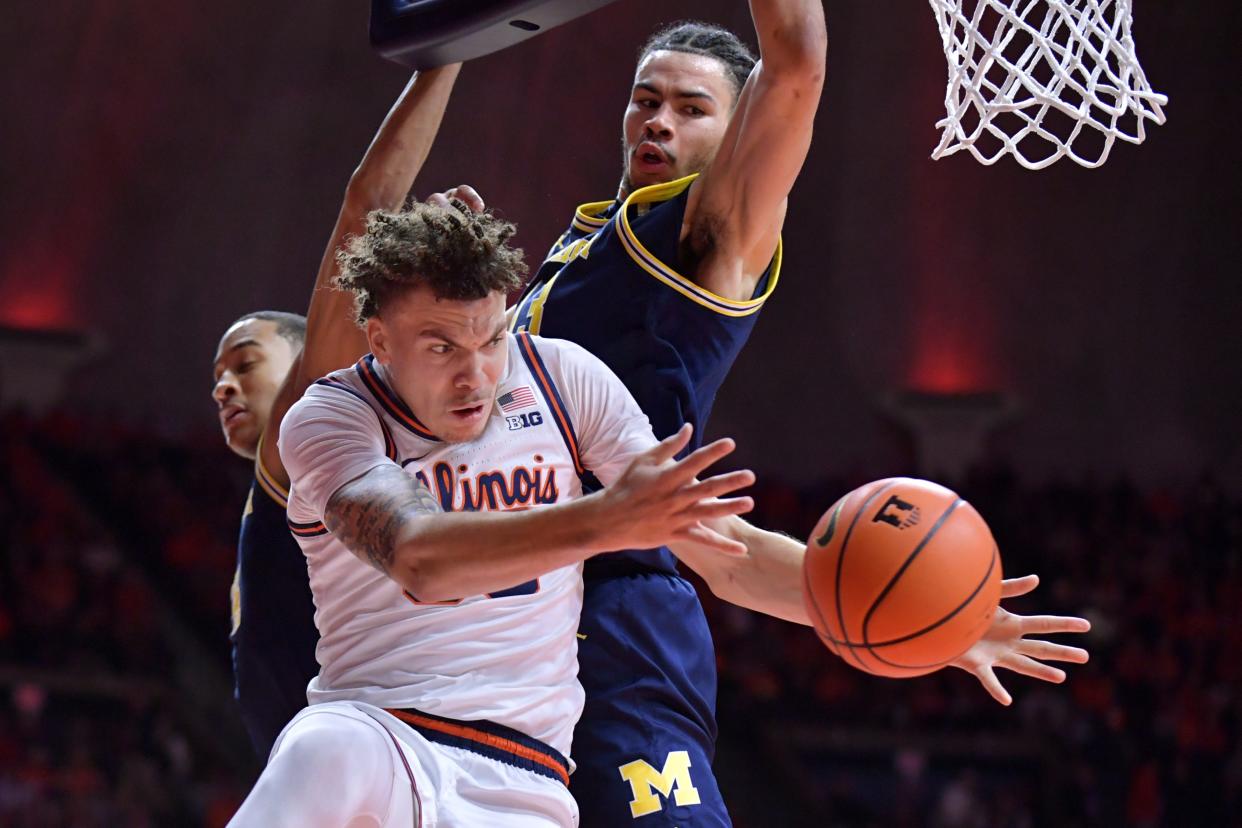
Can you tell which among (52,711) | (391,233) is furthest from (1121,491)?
(391,233)

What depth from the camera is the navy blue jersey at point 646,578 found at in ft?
9.34

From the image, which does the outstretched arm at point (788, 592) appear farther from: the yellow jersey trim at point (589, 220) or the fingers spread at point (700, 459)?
the yellow jersey trim at point (589, 220)

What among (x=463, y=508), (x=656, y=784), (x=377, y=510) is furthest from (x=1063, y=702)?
(x=377, y=510)

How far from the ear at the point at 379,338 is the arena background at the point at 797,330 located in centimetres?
801

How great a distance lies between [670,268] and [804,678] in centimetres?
826

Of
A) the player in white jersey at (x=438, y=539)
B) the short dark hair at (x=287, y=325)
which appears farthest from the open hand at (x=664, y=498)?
the short dark hair at (x=287, y=325)

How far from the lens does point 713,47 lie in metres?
3.64

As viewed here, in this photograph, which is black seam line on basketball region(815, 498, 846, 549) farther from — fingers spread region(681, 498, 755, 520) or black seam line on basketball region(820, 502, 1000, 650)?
fingers spread region(681, 498, 755, 520)

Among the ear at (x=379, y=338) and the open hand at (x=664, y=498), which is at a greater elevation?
the ear at (x=379, y=338)

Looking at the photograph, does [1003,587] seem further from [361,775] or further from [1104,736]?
[1104,736]

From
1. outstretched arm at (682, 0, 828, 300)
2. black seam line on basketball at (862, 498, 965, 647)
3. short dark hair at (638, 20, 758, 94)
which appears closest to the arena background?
short dark hair at (638, 20, 758, 94)

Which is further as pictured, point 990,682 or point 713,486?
point 990,682

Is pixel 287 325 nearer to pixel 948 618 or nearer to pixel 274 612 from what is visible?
pixel 274 612

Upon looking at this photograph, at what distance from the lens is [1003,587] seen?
2695 millimetres
